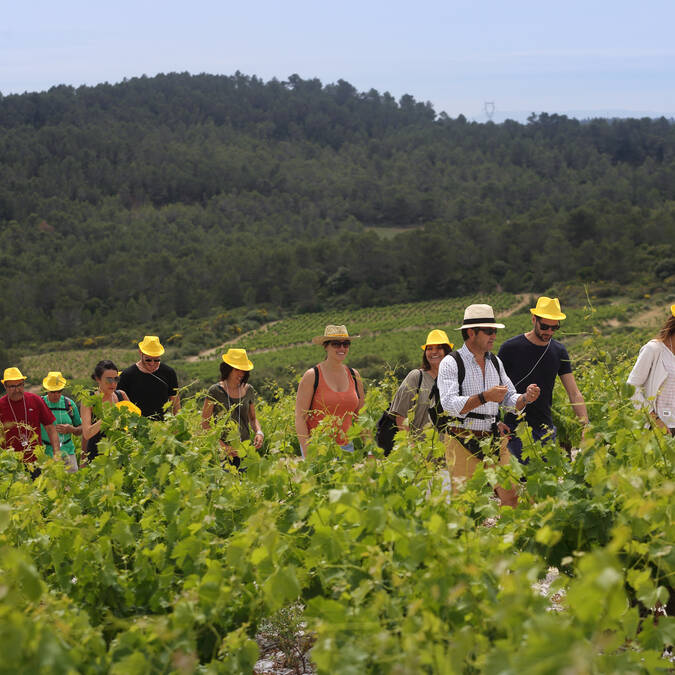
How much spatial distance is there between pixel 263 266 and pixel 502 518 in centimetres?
8904

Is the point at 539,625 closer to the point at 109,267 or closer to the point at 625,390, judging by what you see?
the point at 625,390

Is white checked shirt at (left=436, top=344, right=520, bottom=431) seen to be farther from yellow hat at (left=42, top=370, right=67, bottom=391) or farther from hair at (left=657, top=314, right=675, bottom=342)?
yellow hat at (left=42, top=370, right=67, bottom=391)

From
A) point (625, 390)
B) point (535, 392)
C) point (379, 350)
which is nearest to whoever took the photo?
point (625, 390)

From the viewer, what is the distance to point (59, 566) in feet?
9.30

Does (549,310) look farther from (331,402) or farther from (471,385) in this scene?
(331,402)

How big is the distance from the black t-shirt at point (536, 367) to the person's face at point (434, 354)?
0.43 metres

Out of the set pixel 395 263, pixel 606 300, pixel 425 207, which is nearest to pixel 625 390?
pixel 606 300

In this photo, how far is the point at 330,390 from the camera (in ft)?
16.8

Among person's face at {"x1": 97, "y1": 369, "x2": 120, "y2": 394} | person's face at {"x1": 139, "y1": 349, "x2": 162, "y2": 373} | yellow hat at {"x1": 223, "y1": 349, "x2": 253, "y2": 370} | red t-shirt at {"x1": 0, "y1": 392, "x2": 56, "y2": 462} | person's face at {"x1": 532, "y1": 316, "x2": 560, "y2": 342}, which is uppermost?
person's face at {"x1": 532, "y1": 316, "x2": 560, "y2": 342}

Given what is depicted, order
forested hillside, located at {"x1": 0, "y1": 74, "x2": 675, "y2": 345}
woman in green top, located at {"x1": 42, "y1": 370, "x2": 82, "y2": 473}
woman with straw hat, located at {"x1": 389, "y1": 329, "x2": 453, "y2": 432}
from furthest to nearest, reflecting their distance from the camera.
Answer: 1. forested hillside, located at {"x1": 0, "y1": 74, "x2": 675, "y2": 345}
2. woman in green top, located at {"x1": 42, "y1": 370, "x2": 82, "y2": 473}
3. woman with straw hat, located at {"x1": 389, "y1": 329, "x2": 453, "y2": 432}

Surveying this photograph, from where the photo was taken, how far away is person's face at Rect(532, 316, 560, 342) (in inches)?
198

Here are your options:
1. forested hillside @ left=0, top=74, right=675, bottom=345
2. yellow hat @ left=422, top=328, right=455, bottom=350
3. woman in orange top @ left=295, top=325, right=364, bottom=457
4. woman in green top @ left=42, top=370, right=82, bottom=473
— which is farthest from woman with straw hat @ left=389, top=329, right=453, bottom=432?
forested hillside @ left=0, top=74, right=675, bottom=345

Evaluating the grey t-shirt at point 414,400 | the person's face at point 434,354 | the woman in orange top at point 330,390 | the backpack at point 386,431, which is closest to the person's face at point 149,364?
the woman in orange top at point 330,390

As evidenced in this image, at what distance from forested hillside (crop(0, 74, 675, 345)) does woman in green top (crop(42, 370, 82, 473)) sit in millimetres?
74353
